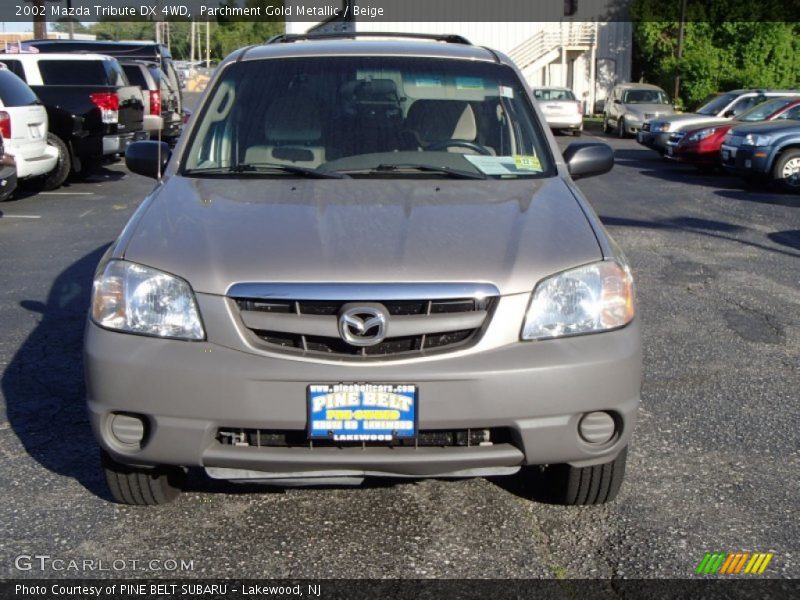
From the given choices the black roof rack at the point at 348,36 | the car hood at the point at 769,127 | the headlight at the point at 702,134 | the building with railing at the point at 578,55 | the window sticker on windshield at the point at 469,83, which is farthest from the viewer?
the building with railing at the point at 578,55

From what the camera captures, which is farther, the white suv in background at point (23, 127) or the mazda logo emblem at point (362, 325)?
the white suv in background at point (23, 127)

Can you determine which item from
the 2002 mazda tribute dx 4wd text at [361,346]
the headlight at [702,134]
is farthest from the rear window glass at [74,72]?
the 2002 mazda tribute dx 4wd text at [361,346]

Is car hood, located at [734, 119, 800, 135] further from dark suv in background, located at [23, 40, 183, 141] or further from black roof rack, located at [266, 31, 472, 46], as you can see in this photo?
dark suv in background, located at [23, 40, 183, 141]

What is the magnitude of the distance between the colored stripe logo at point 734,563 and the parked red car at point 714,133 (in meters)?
14.9

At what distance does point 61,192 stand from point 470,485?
11.6 metres

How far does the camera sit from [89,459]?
4.21m

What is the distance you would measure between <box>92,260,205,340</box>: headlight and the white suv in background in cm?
926

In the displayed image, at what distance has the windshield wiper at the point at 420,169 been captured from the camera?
4184 millimetres

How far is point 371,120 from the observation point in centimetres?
450

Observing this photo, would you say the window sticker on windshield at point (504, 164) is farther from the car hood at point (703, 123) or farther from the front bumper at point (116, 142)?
the car hood at point (703, 123)

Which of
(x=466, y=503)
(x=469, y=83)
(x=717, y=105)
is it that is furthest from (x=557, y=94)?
(x=466, y=503)

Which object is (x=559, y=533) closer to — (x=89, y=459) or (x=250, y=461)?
(x=250, y=461)

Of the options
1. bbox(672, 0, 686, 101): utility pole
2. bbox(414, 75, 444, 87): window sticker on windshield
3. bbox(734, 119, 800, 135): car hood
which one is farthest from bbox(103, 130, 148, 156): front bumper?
bbox(672, 0, 686, 101): utility pole

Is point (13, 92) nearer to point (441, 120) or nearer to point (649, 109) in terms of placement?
point (441, 120)
